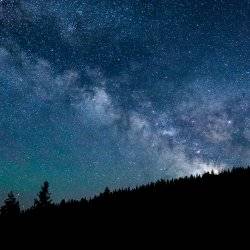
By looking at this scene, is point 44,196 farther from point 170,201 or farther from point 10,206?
point 170,201

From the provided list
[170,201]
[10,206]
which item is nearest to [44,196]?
[10,206]

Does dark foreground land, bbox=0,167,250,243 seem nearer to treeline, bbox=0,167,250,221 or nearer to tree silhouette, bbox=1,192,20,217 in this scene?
treeline, bbox=0,167,250,221

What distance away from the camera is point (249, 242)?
15531 millimetres

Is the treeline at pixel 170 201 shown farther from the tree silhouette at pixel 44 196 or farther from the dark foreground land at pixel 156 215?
the tree silhouette at pixel 44 196

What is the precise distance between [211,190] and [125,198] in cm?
747

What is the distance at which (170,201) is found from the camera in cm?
2333

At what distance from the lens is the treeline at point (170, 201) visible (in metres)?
19.9

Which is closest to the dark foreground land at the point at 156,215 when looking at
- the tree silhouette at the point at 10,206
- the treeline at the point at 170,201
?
the treeline at the point at 170,201

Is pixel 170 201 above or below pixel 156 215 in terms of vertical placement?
above

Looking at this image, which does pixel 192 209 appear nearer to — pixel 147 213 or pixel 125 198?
pixel 147 213

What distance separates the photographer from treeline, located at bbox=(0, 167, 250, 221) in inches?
784

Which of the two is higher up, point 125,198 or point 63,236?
point 125,198

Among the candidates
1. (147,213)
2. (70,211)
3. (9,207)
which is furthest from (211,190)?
(9,207)

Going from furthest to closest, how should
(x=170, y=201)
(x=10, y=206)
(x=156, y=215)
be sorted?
(x=10, y=206) < (x=170, y=201) < (x=156, y=215)
